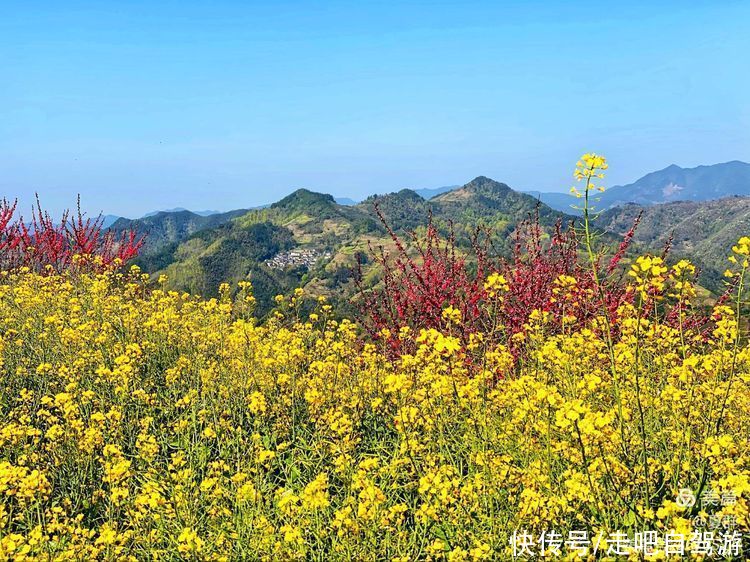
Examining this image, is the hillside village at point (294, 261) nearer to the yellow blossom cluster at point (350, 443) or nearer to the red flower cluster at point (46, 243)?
the red flower cluster at point (46, 243)

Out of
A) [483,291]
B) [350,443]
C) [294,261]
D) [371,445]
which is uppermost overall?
[294,261]

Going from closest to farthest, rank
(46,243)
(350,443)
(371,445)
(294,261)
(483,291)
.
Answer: (350,443) → (371,445) → (483,291) → (46,243) → (294,261)

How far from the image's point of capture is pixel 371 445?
237 inches

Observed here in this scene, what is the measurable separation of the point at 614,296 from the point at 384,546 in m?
5.82

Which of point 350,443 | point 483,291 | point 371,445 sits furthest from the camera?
point 483,291

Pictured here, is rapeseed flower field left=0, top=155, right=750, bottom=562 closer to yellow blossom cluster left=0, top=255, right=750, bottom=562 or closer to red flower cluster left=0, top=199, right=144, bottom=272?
yellow blossom cluster left=0, top=255, right=750, bottom=562

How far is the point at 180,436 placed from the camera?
6.12 meters

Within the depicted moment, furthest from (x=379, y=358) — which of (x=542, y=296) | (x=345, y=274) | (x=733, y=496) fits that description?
(x=345, y=274)

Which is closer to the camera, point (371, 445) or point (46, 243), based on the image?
point (371, 445)

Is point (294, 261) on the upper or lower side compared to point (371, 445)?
upper

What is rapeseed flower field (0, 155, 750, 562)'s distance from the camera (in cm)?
386

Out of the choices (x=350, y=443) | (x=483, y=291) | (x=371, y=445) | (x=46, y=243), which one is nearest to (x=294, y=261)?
(x=46, y=243)

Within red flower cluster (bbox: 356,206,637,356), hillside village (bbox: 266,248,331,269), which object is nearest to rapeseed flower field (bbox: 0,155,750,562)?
red flower cluster (bbox: 356,206,637,356)

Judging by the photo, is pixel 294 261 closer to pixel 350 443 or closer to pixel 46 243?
pixel 46 243
